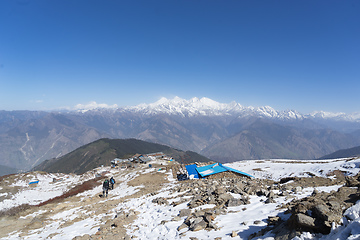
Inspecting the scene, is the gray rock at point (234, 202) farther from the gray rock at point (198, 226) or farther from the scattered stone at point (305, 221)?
the scattered stone at point (305, 221)

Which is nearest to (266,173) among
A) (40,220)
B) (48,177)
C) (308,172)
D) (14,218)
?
(308,172)

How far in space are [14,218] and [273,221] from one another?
28575 mm

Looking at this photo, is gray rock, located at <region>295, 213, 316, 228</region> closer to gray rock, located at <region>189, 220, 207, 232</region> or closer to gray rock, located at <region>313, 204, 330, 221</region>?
gray rock, located at <region>313, 204, 330, 221</region>

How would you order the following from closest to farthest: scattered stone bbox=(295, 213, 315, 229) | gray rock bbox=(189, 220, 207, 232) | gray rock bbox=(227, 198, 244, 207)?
scattered stone bbox=(295, 213, 315, 229)
gray rock bbox=(189, 220, 207, 232)
gray rock bbox=(227, 198, 244, 207)

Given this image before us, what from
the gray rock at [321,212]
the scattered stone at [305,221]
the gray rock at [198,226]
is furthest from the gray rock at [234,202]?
the scattered stone at [305,221]

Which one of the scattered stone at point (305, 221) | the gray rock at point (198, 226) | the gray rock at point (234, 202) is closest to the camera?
the scattered stone at point (305, 221)

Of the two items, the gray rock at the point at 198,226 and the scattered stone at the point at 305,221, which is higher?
A: the scattered stone at the point at 305,221

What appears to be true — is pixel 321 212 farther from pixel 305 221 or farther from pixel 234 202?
pixel 234 202

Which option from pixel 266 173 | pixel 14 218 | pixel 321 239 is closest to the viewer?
pixel 321 239

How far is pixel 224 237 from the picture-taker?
7.30 meters

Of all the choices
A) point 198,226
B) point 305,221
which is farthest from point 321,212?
point 198,226

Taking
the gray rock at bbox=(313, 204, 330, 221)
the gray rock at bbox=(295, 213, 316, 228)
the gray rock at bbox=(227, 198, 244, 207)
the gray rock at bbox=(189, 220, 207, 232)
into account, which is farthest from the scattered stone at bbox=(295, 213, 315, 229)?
the gray rock at bbox=(227, 198, 244, 207)

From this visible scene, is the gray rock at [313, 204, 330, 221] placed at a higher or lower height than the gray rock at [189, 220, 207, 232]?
higher

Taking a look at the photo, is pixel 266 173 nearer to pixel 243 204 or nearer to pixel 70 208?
pixel 243 204
